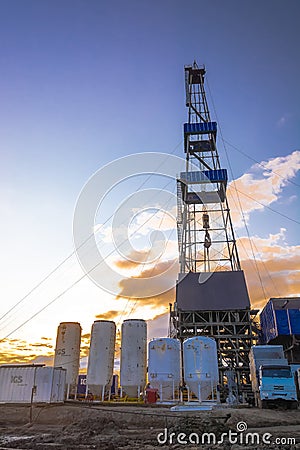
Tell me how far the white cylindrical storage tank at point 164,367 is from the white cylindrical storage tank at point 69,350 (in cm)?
672

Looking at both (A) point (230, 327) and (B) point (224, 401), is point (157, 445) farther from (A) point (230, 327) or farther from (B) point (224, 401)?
(A) point (230, 327)

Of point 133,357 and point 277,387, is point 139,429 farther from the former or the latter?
point 133,357

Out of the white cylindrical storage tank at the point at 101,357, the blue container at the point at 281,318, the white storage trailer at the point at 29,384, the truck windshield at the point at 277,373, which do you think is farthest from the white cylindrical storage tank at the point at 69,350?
the blue container at the point at 281,318

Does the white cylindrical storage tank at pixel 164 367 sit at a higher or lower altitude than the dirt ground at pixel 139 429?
higher

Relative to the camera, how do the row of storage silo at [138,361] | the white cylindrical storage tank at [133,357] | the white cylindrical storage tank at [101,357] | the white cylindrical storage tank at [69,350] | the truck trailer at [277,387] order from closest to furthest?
the truck trailer at [277,387] → the row of storage silo at [138,361] → the white cylindrical storage tank at [133,357] → the white cylindrical storage tank at [101,357] → the white cylindrical storage tank at [69,350]

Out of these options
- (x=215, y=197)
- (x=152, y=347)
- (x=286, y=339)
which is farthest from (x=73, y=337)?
(x=215, y=197)

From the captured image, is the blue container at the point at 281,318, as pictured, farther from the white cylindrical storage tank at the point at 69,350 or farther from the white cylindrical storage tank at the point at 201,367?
the white cylindrical storage tank at the point at 69,350

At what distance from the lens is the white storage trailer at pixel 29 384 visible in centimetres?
1988

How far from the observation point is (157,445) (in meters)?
11.3

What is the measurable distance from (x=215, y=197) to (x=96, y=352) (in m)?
23.6

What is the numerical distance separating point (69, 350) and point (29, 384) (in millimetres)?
7445

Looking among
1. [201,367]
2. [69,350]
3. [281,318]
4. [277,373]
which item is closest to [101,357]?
[69,350]

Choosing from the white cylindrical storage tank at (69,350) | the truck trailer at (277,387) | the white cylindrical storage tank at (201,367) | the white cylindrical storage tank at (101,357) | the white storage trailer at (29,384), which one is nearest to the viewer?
the truck trailer at (277,387)

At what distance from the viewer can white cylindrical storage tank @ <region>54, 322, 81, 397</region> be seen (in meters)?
26.9
